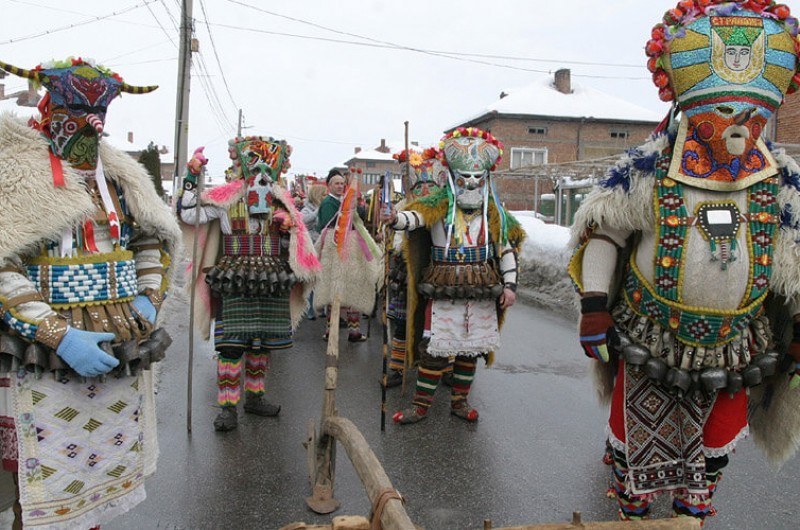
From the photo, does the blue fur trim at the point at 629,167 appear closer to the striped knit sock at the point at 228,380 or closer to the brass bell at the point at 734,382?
the brass bell at the point at 734,382

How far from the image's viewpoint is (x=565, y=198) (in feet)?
79.7

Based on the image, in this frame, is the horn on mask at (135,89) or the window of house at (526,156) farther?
the window of house at (526,156)

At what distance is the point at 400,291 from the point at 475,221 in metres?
1.22

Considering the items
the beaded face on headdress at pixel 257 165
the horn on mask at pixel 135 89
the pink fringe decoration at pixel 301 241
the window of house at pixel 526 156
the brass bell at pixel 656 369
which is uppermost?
the window of house at pixel 526 156

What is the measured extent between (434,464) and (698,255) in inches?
84.7

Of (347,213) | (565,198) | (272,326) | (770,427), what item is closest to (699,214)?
(770,427)

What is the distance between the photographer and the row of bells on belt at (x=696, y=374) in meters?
2.60

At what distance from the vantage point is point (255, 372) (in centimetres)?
461

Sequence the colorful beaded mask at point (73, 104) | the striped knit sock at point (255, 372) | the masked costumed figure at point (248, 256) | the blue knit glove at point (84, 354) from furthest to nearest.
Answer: the striped knit sock at point (255, 372)
the masked costumed figure at point (248, 256)
the colorful beaded mask at point (73, 104)
the blue knit glove at point (84, 354)

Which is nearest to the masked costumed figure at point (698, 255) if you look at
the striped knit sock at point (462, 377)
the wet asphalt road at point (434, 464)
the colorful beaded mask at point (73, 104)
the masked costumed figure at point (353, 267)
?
the wet asphalt road at point (434, 464)

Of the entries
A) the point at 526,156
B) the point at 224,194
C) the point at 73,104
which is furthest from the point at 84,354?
the point at 526,156

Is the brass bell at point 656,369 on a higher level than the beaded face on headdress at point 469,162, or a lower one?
lower

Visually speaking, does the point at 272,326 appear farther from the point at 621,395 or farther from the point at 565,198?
the point at 565,198

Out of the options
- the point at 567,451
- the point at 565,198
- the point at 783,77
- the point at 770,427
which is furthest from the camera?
the point at 565,198
